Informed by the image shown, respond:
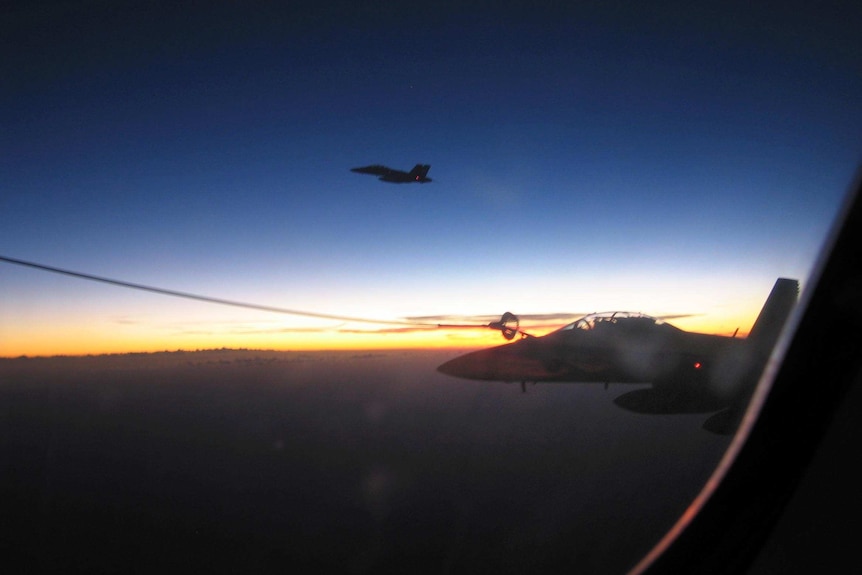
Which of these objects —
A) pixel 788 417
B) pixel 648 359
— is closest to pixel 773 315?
pixel 648 359

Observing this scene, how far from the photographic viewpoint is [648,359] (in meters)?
7.64

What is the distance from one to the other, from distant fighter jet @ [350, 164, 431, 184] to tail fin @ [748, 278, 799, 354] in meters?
4.66

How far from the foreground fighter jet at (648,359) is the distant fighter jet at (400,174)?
2234 millimetres

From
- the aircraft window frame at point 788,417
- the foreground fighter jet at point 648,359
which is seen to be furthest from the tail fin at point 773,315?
the aircraft window frame at point 788,417

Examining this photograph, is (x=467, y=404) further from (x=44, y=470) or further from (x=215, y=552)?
(x=44, y=470)

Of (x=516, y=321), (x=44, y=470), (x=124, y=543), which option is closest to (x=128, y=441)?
(x=44, y=470)

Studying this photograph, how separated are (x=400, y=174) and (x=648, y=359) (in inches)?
199

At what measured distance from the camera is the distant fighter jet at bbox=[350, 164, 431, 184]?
19.6ft

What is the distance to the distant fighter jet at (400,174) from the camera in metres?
5.97

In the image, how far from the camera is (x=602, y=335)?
25.7ft

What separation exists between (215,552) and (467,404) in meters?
20.1

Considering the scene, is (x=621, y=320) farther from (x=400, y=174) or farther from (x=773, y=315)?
(x=400, y=174)

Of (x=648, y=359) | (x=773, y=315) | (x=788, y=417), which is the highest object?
(x=773, y=315)

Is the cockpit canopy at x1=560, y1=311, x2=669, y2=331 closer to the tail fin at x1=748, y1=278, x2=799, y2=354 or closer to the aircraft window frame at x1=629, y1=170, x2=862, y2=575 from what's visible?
the tail fin at x1=748, y1=278, x2=799, y2=354
